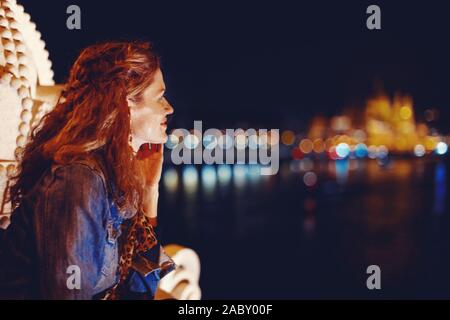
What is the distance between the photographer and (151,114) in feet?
6.31

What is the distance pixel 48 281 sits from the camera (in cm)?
158

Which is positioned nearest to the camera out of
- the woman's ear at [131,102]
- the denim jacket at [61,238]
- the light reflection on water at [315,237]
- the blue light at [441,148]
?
the denim jacket at [61,238]

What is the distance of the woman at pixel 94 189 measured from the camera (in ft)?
5.17

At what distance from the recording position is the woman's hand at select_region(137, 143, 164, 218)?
6.59 feet

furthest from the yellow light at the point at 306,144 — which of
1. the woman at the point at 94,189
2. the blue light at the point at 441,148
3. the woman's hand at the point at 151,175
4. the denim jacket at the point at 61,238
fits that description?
the denim jacket at the point at 61,238

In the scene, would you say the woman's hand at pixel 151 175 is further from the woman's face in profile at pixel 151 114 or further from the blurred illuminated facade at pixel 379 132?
the blurred illuminated facade at pixel 379 132

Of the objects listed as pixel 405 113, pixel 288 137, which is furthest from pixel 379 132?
pixel 288 137

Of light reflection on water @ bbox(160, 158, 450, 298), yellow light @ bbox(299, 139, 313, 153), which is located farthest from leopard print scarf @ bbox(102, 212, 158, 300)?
yellow light @ bbox(299, 139, 313, 153)

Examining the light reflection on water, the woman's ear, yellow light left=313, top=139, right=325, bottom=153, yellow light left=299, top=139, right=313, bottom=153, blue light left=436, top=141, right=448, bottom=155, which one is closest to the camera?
the woman's ear

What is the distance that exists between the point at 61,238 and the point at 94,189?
0.17m

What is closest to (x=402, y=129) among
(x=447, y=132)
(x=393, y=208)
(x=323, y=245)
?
(x=447, y=132)

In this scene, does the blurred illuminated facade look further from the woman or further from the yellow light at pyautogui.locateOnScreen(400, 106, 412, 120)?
the woman

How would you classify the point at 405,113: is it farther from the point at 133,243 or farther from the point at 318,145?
the point at 133,243
